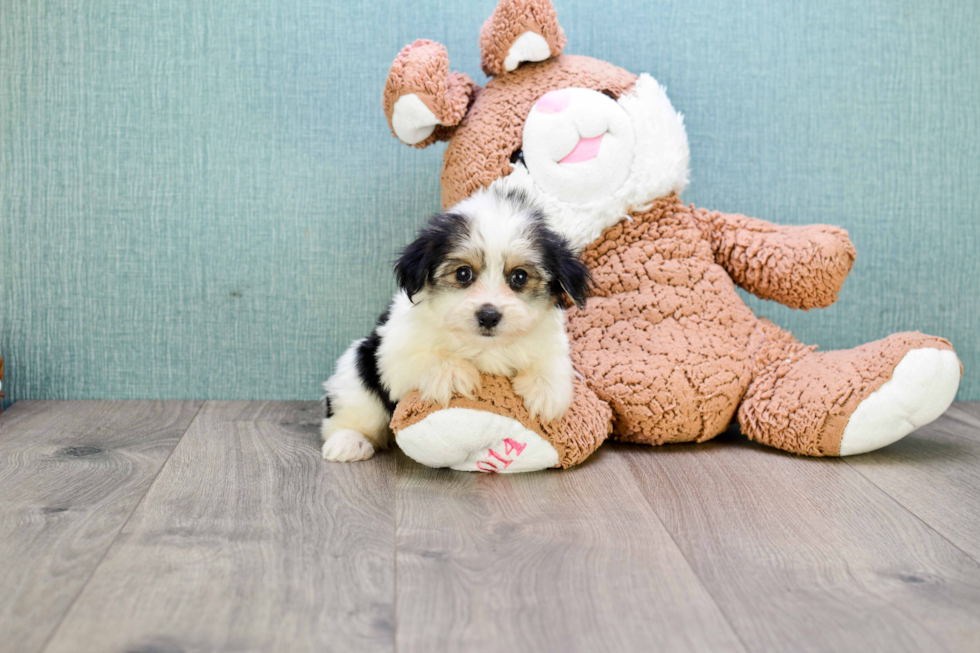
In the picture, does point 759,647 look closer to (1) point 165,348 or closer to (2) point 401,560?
(2) point 401,560

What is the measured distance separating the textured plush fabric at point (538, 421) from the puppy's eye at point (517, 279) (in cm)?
24

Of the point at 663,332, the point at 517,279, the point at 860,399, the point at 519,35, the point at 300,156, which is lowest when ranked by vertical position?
the point at 860,399

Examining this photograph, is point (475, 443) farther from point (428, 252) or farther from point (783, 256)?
point (783, 256)

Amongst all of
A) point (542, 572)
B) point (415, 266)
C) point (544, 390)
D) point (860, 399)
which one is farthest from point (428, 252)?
point (860, 399)

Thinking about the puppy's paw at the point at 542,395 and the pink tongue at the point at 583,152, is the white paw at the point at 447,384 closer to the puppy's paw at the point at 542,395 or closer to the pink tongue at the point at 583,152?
the puppy's paw at the point at 542,395

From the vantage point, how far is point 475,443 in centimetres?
176

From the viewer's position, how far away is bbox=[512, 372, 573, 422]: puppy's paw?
177 cm

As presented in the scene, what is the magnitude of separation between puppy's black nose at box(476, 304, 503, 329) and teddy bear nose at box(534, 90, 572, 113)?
651mm

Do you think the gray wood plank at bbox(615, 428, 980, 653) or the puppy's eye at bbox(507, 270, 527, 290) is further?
the puppy's eye at bbox(507, 270, 527, 290)

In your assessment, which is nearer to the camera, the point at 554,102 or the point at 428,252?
the point at 428,252

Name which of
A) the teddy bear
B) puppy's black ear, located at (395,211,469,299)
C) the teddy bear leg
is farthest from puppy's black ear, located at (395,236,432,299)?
the teddy bear leg

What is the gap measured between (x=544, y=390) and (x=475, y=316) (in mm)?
282

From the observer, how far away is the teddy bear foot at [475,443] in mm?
1736

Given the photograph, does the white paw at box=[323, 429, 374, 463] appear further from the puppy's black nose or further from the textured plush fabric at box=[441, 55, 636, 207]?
the textured plush fabric at box=[441, 55, 636, 207]
